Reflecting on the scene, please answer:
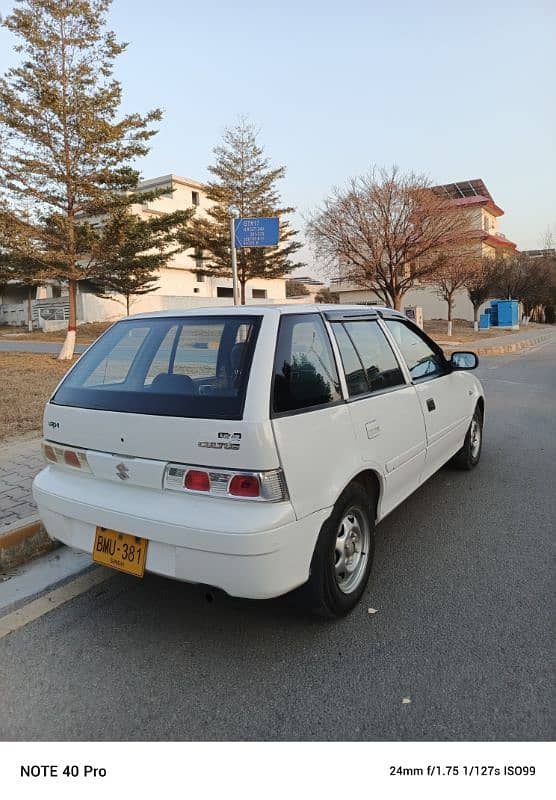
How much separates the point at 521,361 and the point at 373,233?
7300 mm

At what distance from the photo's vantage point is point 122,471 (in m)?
2.59

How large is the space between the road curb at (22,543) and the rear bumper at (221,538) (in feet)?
4.23

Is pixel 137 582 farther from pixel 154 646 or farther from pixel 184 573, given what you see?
pixel 184 573

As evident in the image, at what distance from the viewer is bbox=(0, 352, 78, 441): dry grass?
7.03m

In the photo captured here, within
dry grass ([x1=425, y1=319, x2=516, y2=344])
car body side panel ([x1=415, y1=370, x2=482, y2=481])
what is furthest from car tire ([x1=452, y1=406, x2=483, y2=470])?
dry grass ([x1=425, y1=319, x2=516, y2=344])

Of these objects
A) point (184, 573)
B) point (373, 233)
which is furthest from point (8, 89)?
point (184, 573)

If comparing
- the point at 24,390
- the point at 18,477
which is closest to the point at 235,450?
the point at 18,477

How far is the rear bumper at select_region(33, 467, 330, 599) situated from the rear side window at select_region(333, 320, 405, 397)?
0.87 metres

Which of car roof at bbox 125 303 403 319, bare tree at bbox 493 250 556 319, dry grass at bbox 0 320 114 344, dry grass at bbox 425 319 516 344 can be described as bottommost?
car roof at bbox 125 303 403 319

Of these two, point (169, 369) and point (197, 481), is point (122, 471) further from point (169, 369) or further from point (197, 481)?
point (169, 369)

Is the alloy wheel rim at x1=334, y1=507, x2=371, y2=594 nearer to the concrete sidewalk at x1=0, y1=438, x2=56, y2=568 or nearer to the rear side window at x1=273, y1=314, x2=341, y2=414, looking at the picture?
the rear side window at x1=273, y1=314, x2=341, y2=414

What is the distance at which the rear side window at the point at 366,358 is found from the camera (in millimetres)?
3025

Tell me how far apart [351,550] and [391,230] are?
62.9 feet

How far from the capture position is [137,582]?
10.6ft
